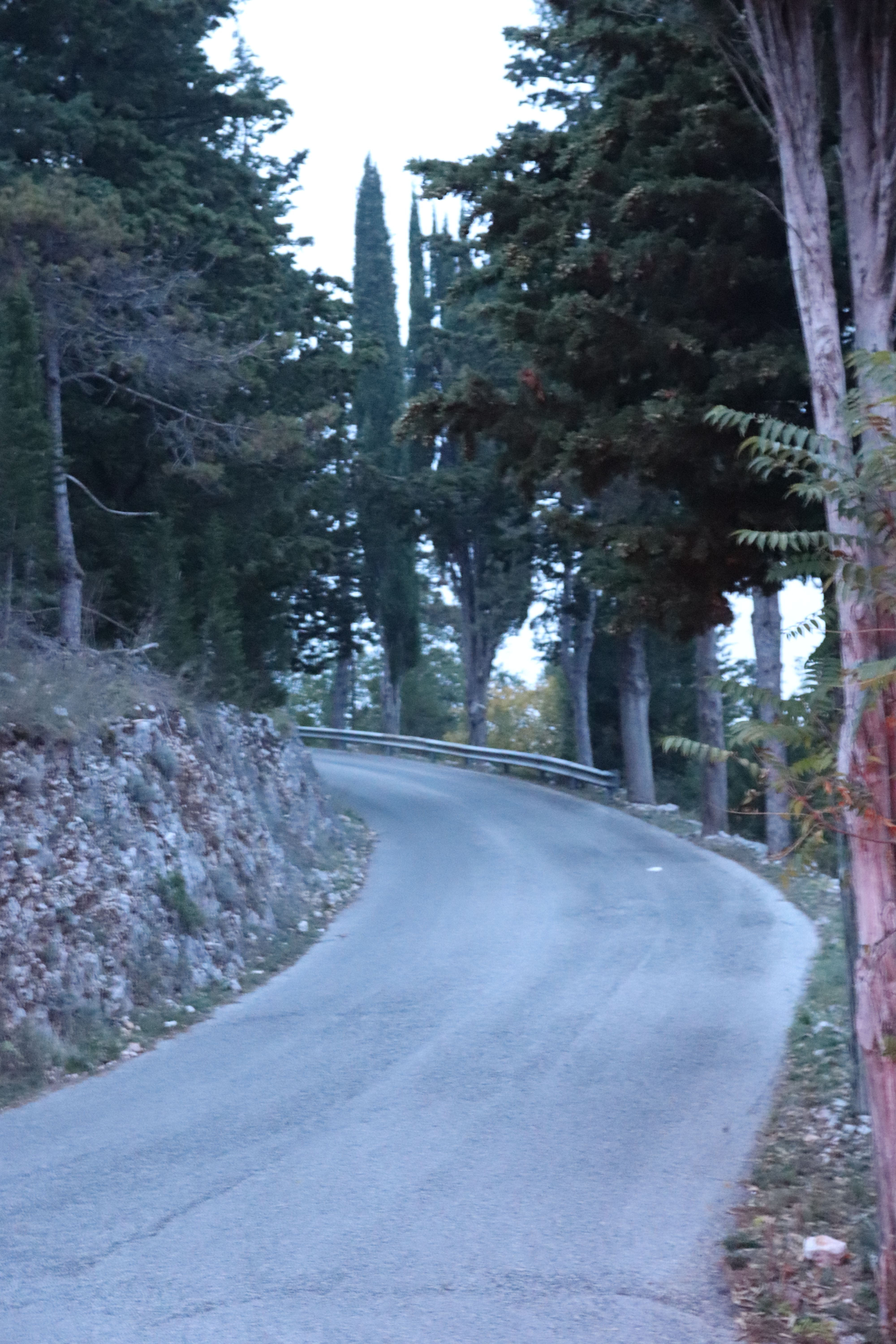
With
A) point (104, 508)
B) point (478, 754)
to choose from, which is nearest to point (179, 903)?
point (104, 508)

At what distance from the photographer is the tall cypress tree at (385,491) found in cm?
3497

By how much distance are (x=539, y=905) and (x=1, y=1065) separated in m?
7.80

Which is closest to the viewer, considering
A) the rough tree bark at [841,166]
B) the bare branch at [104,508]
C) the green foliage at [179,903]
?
the rough tree bark at [841,166]

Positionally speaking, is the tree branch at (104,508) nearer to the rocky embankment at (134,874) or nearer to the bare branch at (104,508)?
the bare branch at (104,508)

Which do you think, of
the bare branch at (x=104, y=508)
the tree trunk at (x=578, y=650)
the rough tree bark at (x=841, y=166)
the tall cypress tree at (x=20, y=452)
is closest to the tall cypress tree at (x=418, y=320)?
the tree trunk at (x=578, y=650)

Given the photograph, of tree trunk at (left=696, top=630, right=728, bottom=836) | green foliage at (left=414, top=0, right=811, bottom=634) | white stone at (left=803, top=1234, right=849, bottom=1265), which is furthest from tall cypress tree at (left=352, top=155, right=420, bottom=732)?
white stone at (left=803, top=1234, right=849, bottom=1265)

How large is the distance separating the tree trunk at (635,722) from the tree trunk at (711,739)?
4.82 metres

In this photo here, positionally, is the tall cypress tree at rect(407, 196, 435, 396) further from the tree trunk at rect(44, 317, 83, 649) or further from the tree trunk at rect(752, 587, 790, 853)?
the tree trunk at rect(44, 317, 83, 649)

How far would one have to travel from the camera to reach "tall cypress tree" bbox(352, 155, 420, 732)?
3497 centimetres

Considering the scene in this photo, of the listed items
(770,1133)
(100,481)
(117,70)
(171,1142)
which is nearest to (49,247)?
(100,481)

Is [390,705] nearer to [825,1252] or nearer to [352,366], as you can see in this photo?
[352,366]

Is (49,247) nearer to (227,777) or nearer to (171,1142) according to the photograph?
(227,777)

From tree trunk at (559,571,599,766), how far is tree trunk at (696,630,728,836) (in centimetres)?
808

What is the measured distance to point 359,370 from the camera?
24.4 m
